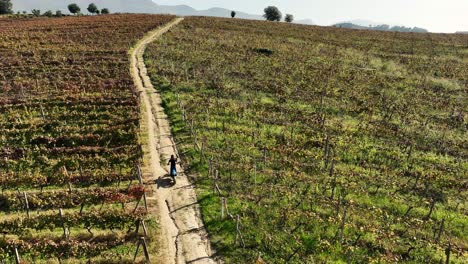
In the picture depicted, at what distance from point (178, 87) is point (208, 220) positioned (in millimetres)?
24308

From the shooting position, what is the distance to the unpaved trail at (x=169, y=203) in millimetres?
19672

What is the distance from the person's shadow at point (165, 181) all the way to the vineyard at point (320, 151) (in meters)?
1.85

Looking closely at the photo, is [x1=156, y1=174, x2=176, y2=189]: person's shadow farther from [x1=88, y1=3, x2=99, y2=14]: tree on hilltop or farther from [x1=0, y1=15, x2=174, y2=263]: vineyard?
[x1=88, y1=3, x2=99, y2=14]: tree on hilltop

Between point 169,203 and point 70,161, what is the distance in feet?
30.3

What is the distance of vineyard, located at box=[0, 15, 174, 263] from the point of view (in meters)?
20.0

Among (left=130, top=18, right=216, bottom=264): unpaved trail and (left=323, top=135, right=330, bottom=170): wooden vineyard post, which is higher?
(left=323, top=135, right=330, bottom=170): wooden vineyard post

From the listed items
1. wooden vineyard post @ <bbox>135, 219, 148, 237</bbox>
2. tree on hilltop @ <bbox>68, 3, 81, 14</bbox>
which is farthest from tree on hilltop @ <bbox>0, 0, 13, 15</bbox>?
wooden vineyard post @ <bbox>135, 219, 148, 237</bbox>

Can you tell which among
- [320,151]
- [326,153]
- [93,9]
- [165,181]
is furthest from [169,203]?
[93,9]

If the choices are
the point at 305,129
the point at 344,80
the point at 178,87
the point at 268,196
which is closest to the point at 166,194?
the point at 268,196

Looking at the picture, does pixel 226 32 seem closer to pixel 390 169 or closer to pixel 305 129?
pixel 305 129

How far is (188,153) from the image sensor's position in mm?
29219

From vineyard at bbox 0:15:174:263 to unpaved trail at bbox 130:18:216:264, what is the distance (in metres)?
0.73

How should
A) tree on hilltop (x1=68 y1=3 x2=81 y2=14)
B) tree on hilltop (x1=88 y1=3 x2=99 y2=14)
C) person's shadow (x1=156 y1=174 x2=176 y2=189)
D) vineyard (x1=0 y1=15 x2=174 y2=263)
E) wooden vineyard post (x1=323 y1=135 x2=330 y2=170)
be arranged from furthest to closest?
tree on hilltop (x1=88 y1=3 x2=99 y2=14) < tree on hilltop (x1=68 y1=3 x2=81 y2=14) < wooden vineyard post (x1=323 y1=135 x2=330 y2=170) < person's shadow (x1=156 y1=174 x2=176 y2=189) < vineyard (x1=0 y1=15 x2=174 y2=263)

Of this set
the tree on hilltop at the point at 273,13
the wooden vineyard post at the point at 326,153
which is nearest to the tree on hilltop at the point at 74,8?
the tree on hilltop at the point at 273,13
